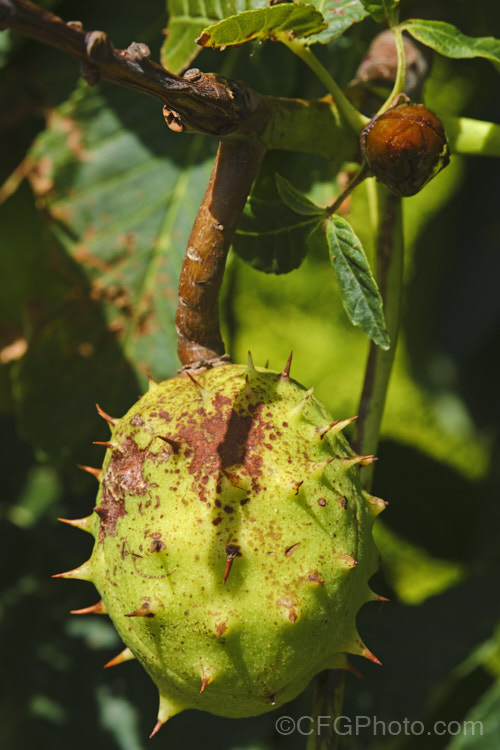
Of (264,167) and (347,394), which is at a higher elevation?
(264,167)

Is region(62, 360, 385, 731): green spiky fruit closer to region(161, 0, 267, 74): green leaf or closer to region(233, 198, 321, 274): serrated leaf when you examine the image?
region(233, 198, 321, 274): serrated leaf

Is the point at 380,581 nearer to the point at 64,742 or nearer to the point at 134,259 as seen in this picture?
the point at 64,742

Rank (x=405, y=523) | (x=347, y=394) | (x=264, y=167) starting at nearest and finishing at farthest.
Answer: (x=264, y=167) → (x=347, y=394) → (x=405, y=523)

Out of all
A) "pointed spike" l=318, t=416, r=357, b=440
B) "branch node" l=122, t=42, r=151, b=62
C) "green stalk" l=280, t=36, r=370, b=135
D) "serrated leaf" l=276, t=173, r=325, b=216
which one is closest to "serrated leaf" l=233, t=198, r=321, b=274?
"serrated leaf" l=276, t=173, r=325, b=216

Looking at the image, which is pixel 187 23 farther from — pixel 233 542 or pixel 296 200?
pixel 233 542

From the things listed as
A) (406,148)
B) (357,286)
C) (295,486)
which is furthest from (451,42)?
(295,486)

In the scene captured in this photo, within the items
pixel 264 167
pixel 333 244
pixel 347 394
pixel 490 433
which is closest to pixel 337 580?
pixel 333 244
